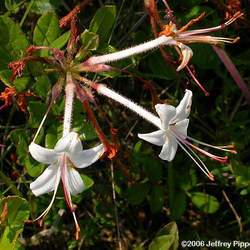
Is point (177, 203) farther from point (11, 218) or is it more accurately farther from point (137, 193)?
point (11, 218)

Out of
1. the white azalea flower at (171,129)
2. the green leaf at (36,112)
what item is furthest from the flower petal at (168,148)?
the green leaf at (36,112)

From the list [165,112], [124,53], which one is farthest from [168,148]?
[124,53]

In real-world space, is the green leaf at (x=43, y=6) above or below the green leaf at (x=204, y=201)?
above

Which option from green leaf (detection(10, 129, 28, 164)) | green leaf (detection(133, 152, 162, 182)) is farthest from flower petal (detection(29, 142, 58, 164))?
green leaf (detection(133, 152, 162, 182))

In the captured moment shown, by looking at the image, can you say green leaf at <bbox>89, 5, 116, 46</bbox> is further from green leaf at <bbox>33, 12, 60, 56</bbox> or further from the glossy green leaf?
the glossy green leaf

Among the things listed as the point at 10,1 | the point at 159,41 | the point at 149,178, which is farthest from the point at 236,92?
the point at 10,1

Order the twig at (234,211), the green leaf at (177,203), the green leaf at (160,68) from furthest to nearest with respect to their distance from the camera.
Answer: the twig at (234,211)
the green leaf at (177,203)
the green leaf at (160,68)

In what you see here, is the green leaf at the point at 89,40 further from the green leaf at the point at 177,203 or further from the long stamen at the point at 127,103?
the green leaf at the point at 177,203

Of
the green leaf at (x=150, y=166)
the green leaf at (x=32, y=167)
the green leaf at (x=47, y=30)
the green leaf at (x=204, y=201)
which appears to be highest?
the green leaf at (x=47, y=30)

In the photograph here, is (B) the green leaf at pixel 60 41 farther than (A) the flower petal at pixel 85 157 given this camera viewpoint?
Yes

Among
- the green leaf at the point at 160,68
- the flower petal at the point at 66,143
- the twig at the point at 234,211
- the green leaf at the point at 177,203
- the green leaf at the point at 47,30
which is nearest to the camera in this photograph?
the flower petal at the point at 66,143
